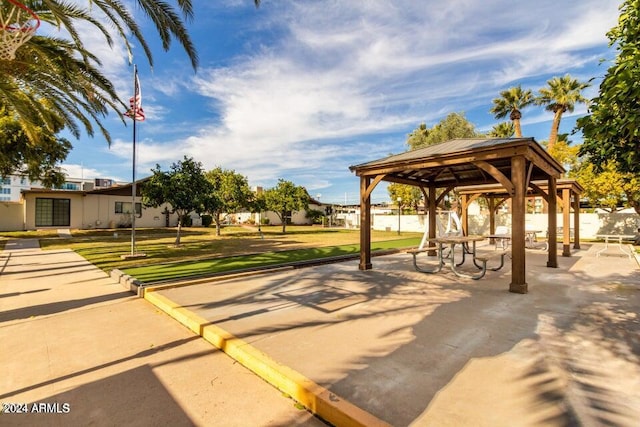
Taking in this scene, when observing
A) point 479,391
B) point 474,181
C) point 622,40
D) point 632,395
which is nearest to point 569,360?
point 632,395

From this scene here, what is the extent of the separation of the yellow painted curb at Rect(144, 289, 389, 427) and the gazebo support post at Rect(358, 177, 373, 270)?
521 cm

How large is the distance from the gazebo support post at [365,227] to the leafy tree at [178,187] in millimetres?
8645

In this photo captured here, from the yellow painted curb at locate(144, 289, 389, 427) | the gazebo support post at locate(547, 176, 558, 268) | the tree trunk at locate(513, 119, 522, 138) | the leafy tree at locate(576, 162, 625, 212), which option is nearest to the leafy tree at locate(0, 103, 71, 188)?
the yellow painted curb at locate(144, 289, 389, 427)

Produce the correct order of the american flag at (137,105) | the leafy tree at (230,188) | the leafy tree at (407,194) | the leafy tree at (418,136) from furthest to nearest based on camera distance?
the leafy tree at (407,194) → the leafy tree at (418,136) → the leafy tree at (230,188) → the american flag at (137,105)

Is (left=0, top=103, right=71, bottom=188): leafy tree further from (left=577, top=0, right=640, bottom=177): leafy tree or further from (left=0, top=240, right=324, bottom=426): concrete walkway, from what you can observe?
(left=577, top=0, right=640, bottom=177): leafy tree

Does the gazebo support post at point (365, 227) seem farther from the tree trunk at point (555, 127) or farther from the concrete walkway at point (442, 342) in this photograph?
the tree trunk at point (555, 127)

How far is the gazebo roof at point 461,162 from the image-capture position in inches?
260

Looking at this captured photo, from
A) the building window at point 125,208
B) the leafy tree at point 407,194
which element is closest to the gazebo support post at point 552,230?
the leafy tree at point 407,194

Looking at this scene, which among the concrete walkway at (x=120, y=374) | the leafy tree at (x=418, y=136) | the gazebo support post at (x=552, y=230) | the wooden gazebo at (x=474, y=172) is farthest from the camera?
the leafy tree at (x=418, y=136)

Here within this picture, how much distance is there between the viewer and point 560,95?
78.7 feet

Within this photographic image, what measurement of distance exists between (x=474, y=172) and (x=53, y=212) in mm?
29502

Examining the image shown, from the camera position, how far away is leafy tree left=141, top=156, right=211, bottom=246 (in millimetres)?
13539

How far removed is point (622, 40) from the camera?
3.79m

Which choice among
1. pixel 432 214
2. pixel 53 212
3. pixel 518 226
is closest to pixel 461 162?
pixel 518 226
